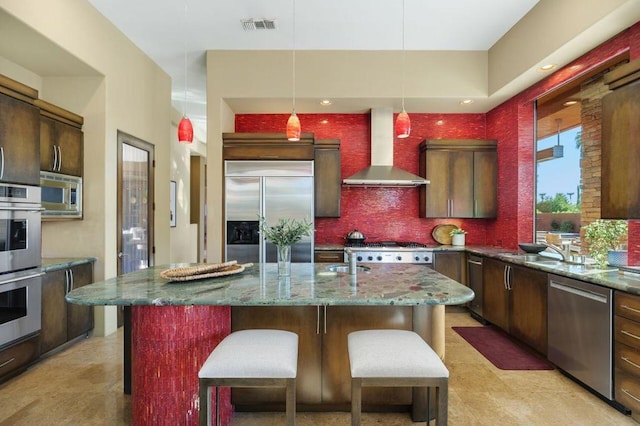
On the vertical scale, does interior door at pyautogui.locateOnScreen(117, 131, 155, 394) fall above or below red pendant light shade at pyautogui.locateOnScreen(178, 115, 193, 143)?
below

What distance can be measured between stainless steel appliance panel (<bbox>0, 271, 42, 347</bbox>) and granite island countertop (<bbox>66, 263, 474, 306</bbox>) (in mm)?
1132

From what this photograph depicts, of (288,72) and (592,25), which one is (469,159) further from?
(288,72)

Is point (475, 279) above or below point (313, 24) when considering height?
below

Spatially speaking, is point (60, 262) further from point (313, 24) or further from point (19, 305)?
Result: point (313, 24)

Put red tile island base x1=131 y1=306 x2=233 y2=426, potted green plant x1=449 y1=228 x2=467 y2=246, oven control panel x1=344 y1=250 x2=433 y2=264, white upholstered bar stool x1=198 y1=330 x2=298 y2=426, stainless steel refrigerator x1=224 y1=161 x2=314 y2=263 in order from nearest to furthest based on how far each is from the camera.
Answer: white upholstered bar stool x1=198 y1=330 x2=298 y2=426 → red tile island base x1=131 y1=306 x2=233 y2=426 → stainless steel refrigerator x1=224 y1=161 x2=314 y2=263 → oven control panel x1=344 y1=250 x2=433 y2=264 → potted green plant x1=449 y1=228 x2=467 y2=246

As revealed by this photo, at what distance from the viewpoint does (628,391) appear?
7.32ft

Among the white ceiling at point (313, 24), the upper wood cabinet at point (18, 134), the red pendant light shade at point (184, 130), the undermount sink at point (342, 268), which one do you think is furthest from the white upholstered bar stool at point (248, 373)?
the white ceiling at point (313, 24)

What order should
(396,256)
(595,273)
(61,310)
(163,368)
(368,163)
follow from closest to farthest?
(163,368) < (595,273) < (61,310) < (396,256) < (368,163)

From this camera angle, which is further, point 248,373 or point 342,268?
point 342,268

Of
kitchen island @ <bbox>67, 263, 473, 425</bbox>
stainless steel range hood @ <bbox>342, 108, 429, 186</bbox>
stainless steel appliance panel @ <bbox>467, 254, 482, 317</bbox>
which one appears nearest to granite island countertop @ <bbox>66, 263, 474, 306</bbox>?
kitchen island @ <bbox>67, 263, 473, 425</bbox>

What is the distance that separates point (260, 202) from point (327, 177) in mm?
1056

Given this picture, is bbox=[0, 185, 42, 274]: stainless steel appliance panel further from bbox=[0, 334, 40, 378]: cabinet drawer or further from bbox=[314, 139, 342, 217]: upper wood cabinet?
bbox=[314, 139, 342, 217]: upper wood cabinet

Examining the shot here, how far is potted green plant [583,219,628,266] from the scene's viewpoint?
2877 millimetres

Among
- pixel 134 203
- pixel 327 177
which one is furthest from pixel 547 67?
pixel 134 203
